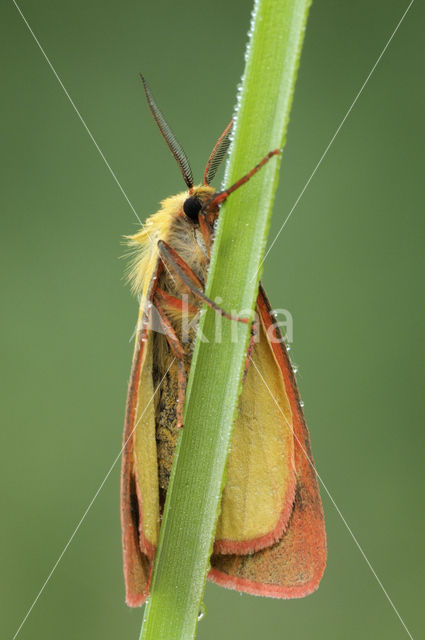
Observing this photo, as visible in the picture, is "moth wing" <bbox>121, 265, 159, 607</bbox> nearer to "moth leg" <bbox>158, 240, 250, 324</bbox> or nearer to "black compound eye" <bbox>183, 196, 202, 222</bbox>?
"moth leg" <bbox>158, 240, 250, 324</bbox>

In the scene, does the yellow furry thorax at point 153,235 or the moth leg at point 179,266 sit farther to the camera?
the yellow furry thorax at point 153,235

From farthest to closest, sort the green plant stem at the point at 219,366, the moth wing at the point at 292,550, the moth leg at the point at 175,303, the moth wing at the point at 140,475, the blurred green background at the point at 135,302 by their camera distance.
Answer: the blurred green background at the point at 135,302, the moth leg at the point at 175,303, the moth wing at the point at 292,550, the moth wing at the point at 140,475, the green plant stem at the point at 219,366

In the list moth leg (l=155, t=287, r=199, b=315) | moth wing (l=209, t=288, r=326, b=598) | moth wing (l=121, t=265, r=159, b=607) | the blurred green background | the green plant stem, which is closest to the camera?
the green plant stem

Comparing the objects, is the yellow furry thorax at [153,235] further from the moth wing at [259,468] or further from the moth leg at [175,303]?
the moth wing at [259,468]

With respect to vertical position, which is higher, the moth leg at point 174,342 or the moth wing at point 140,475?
the moth leg at point 174,342

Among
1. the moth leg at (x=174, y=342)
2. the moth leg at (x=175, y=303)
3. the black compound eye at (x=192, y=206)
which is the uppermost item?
the black compound eye at (x=192, y=206)

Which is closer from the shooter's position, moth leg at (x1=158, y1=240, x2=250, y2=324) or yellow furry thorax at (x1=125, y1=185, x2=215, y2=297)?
moth leg at (x1=158, y1=240, x2=250, y2=324)

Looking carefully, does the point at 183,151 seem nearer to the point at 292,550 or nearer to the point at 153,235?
the point at 153,235

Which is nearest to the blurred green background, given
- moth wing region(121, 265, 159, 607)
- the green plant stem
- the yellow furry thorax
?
the yellow furry thorax

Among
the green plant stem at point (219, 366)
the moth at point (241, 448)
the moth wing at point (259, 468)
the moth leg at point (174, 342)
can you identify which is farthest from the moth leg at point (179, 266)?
the green plant stem at point (219, 366)

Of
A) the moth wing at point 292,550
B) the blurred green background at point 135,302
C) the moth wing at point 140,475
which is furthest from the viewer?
the blurred green background at point 135,302
